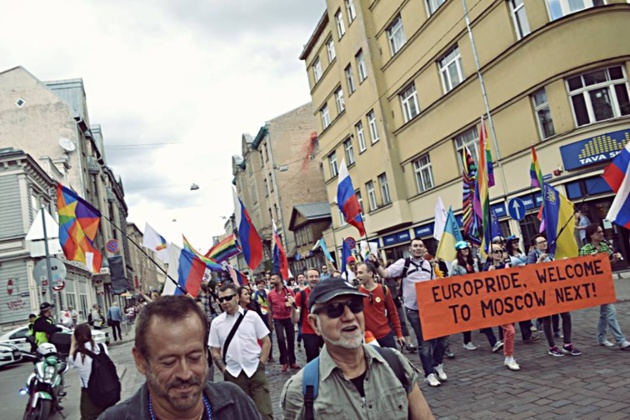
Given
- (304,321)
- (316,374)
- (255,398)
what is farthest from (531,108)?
(316,374)

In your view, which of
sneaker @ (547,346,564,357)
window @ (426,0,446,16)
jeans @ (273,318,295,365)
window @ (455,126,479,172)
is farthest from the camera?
window @ (426,0,446,16)

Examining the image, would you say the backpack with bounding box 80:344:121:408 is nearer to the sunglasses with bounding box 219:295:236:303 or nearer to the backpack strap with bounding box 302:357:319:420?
the sunglasses with bounding box 219:295:236:303

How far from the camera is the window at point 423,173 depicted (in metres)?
22.9

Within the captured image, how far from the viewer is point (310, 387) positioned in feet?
8.04

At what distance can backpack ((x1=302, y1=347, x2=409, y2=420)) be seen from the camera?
7.88ft

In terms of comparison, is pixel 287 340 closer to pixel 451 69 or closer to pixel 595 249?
pixel 595 249

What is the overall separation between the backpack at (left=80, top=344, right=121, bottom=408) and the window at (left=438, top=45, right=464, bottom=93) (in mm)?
17530

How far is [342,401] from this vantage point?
2.42 metres

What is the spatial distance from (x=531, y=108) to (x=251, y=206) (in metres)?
49.6

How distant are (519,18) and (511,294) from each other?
42.3 feet

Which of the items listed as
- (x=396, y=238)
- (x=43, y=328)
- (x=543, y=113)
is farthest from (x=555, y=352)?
(x=396, y=238)

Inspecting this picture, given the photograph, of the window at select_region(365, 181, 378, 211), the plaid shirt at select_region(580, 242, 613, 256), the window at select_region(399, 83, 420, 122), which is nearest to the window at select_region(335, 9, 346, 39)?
the window at select_region(399, 83, 420, 122)

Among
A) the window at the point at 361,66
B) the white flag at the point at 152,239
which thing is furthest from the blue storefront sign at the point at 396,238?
the white flag at the point at 152,239

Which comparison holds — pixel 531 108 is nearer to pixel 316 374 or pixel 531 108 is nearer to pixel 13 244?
pixel 316 374
